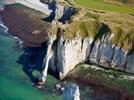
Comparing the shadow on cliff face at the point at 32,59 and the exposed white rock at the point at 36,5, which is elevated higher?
the exposed white rock at the point at 36,5

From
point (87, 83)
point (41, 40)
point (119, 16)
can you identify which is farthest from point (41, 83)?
point (119, 16)

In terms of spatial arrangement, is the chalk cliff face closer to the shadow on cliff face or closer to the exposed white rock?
the shadow on cliff face

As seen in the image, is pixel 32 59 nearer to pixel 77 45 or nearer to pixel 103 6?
pixel 77 45

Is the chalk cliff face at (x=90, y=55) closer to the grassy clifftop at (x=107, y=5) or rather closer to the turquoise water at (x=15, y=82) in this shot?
the turquoise water at (x=15, y=82)

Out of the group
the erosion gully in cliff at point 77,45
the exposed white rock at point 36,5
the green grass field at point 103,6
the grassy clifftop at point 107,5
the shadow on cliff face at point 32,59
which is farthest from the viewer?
the exposed white rock at point 36,5

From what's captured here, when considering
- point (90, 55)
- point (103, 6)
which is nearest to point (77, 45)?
point (90, 55)

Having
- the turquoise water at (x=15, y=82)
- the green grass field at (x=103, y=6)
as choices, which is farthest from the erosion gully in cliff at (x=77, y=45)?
the green grass field at (x=103, y=6)

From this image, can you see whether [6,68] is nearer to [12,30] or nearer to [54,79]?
[54,79]

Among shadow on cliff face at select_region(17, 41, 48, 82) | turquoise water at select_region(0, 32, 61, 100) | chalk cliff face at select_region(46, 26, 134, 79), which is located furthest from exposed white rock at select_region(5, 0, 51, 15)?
chalk cliff face at select_region(46, 26, 134, 79)
